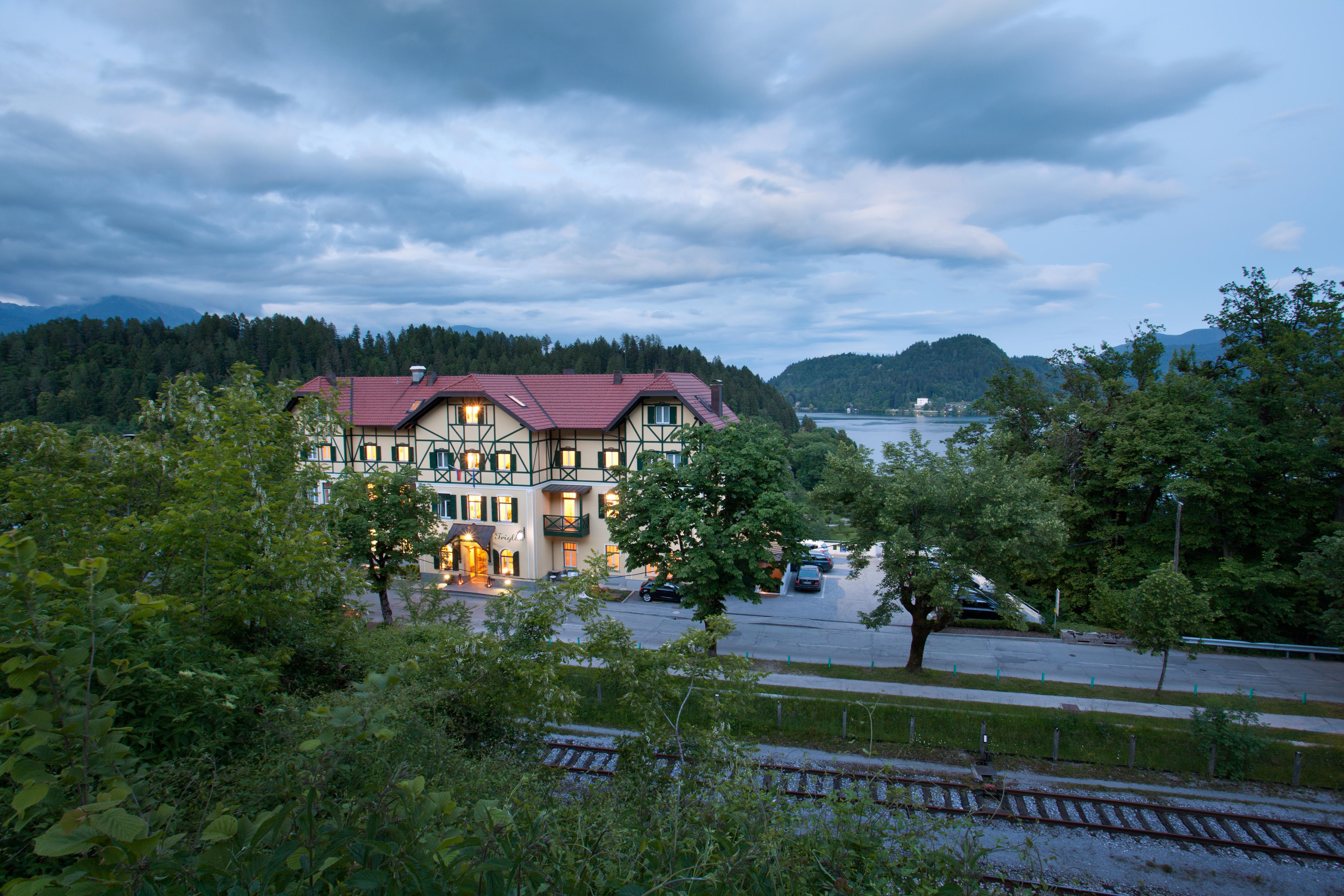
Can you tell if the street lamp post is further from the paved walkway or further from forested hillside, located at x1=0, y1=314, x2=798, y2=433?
forested hillside, located at x1=0, y1=314, x2=798, y2=433

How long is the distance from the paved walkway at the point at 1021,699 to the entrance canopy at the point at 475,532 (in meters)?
15.1

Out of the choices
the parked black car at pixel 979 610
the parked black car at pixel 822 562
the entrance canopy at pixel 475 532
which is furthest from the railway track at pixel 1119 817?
the parked black car at pixel 822 562

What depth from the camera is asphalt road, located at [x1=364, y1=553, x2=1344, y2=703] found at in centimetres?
1875

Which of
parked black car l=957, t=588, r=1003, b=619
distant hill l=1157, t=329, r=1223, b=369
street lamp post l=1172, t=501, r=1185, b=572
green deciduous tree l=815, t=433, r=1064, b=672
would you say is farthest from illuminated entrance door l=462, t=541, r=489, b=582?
distant hill l=1157, t=329, r=1223, b=369

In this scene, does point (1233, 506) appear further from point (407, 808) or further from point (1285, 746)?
point (407, 808)

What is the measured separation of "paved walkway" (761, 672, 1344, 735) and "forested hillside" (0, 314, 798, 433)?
44.9m

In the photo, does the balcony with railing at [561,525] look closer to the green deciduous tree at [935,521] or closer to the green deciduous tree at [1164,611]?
the green deciduous tree at [935,521]

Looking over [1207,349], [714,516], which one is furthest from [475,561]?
[1207,349]

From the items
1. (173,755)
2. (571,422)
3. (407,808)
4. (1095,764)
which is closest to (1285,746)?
(1095,764)

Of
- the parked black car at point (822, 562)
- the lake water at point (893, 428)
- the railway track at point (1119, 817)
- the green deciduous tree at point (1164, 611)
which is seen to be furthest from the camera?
the lake water at point (893, 428)

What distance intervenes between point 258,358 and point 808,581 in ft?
295

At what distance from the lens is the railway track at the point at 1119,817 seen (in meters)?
11.2

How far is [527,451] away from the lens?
27938 mm

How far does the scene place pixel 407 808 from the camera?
7.60 ft
